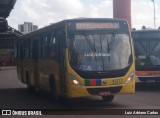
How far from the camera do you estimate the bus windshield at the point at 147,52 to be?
21156 millimetres

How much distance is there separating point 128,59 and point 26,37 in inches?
307

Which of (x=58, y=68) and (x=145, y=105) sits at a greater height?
(x=58, y=68)

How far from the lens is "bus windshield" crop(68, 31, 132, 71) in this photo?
14273 millimetres

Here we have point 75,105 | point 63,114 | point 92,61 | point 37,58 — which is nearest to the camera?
point 63,114

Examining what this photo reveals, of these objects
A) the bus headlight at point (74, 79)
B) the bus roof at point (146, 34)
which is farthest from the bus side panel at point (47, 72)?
the bus roof at point (146, 34)

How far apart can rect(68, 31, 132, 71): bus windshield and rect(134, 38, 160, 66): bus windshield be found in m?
6.55

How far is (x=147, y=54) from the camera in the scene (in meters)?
21.3

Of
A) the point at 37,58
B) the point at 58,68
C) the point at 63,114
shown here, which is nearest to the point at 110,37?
the point at 58,68

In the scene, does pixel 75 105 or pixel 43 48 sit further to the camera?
pixel 43 48

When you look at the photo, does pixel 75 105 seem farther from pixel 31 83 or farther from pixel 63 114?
pixel 31 83

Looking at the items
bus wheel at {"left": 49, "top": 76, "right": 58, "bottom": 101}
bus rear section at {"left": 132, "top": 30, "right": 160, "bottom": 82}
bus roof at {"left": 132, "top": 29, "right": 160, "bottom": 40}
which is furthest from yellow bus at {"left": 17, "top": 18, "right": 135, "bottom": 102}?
bus roof at {"left": 132, "top": 29, "right": 160, "bottom": 40}

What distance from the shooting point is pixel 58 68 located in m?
14.9

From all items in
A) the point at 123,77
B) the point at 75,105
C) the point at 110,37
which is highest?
the point at 110,37

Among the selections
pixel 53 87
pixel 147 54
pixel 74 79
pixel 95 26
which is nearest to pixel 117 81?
pixel 74 79
